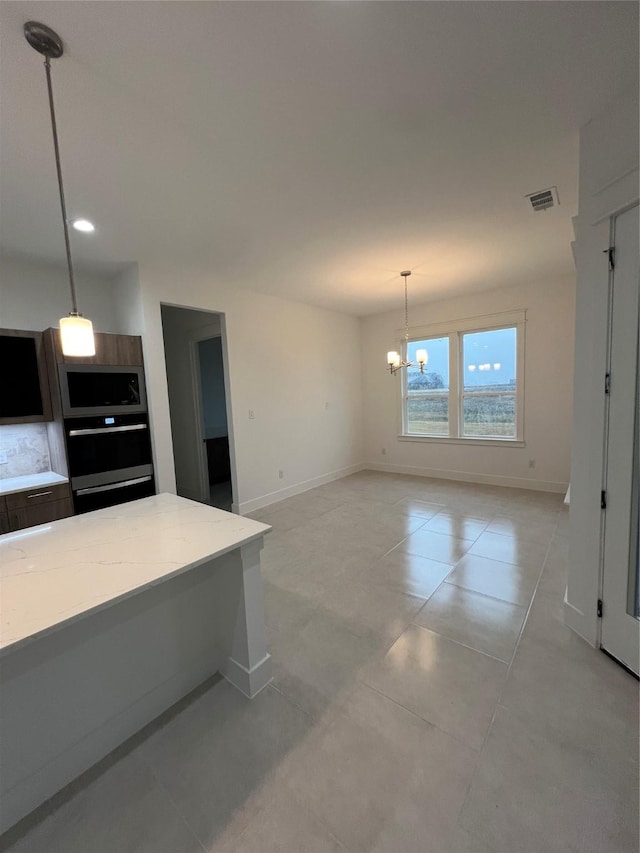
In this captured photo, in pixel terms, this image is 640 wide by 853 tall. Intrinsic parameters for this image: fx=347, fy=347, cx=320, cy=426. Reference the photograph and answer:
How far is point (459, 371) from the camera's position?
5.31m

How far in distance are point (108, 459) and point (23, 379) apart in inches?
35.5

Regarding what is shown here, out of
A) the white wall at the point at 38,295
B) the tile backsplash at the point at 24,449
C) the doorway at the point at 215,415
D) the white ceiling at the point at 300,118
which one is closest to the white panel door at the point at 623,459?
the white ceiling at the point at 300,118

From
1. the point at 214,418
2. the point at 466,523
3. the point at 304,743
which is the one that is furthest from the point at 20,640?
the point at 214,418

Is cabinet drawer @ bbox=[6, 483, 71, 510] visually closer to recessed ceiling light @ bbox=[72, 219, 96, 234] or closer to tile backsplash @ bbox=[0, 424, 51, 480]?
tile backsplash @ bbox=[0, 424, 51, 480]

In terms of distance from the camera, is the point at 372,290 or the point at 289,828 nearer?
the point at 289,828

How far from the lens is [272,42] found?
133 centimetres

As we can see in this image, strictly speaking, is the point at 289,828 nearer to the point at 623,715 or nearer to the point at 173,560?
the point at 173,560

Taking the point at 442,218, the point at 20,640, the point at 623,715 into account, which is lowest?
the point at 623,715

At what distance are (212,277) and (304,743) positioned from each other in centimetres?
400

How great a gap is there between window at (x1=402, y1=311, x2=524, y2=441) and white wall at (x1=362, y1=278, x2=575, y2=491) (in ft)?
0.45

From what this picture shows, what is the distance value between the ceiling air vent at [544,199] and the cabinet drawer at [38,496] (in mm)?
4162

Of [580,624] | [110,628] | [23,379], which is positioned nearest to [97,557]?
[110,628]

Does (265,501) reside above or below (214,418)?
below

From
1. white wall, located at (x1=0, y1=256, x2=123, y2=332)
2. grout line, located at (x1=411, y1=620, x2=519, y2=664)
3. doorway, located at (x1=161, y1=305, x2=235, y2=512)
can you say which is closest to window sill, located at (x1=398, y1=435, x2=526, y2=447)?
doorway, located at (x1=161, y1=305, x2=235, y2=512)
